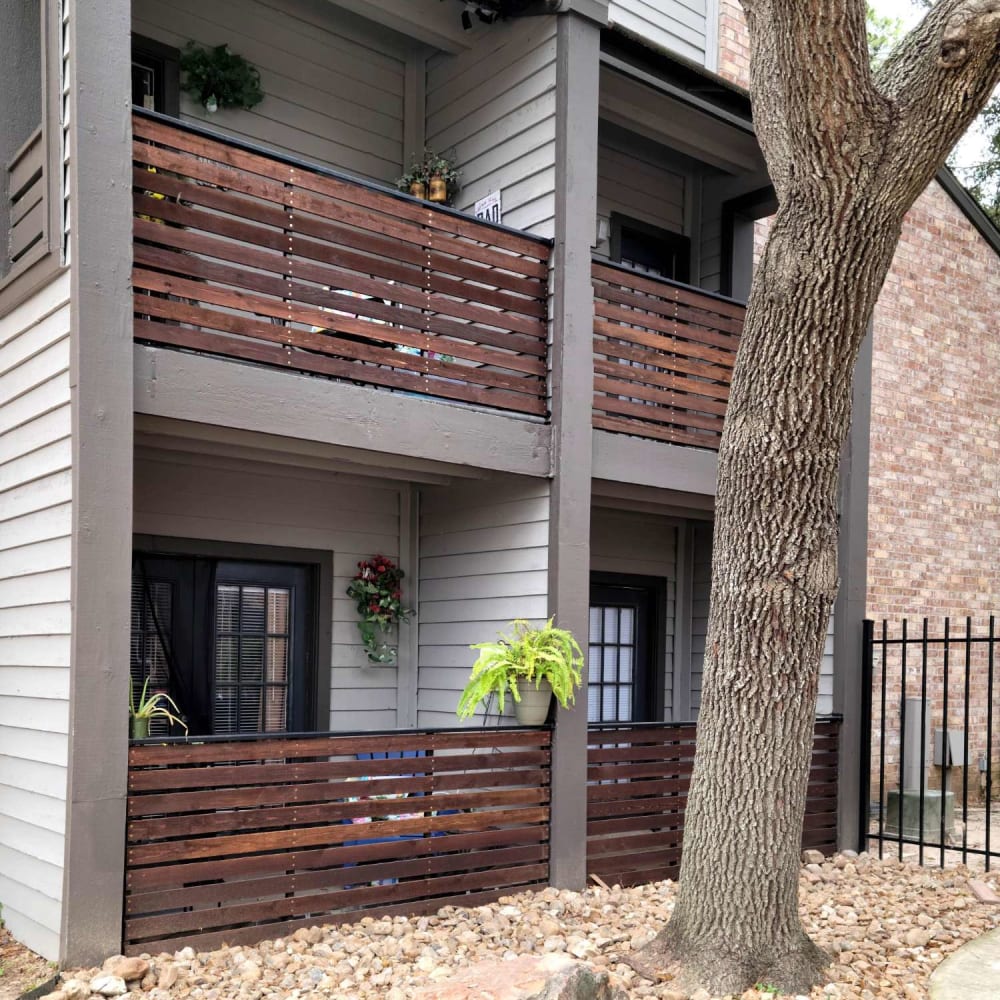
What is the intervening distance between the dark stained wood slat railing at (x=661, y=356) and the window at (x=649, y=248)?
4.90 feet

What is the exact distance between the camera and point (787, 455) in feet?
15.8

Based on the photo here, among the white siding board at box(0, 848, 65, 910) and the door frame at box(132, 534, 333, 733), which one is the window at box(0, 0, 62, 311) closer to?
the door frame at box(132, 534, 333, 733)

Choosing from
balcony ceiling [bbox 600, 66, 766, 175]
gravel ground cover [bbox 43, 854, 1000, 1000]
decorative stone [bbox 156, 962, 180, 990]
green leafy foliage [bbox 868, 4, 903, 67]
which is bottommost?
gravel ground cover [bbox 43, 854, 1000, 1000]

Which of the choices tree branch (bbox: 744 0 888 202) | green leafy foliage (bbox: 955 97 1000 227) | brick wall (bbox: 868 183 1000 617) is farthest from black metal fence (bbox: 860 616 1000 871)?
green leafy foliage (bbox: 955 97 1000 227)

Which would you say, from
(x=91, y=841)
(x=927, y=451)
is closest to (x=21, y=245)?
(x=91, y=841)

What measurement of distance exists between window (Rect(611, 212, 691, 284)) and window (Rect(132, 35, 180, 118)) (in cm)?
358

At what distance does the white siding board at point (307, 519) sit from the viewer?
6680 millimetres

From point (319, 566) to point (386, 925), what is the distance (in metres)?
2.55

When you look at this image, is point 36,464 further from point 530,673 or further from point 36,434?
point 530,673

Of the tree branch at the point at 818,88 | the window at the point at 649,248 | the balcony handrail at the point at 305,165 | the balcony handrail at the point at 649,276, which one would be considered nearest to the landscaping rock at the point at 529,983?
the tree branch at the point at 818,88

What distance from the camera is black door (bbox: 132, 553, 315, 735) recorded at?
6672 millimetres

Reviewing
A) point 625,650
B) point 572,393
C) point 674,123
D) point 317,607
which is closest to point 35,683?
point 317,607

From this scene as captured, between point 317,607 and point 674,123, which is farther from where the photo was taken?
point 674,123

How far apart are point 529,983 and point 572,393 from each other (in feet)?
11.6
